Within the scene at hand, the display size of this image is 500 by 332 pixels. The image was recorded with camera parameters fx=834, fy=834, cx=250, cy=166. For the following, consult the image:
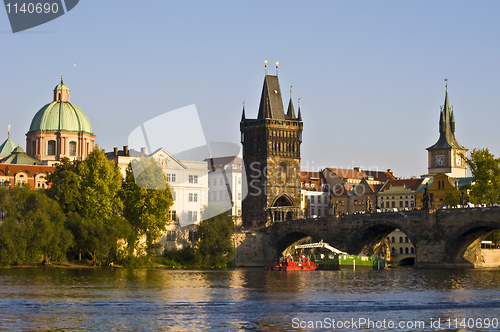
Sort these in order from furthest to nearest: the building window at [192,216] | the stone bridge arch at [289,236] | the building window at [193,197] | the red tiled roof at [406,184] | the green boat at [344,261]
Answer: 1. the red tiled roof at [406,184]
2. the stone bridge arch at [289,236]
3. the building window at [193,197]
4. the building window at [192,216]
5. the green boat at [344,261]

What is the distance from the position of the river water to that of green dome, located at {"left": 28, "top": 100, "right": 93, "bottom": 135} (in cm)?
7549

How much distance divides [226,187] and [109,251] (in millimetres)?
62050

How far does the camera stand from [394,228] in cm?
9706

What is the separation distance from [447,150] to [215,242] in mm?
71612

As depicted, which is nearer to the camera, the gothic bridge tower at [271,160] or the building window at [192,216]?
the building window at [192,216]

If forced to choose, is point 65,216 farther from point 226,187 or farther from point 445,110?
point 445,110

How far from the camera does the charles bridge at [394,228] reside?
85.8 metres

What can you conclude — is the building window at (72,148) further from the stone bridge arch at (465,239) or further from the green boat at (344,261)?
the stone bridge arch at (465,239)

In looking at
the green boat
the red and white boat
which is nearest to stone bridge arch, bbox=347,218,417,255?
the green boat

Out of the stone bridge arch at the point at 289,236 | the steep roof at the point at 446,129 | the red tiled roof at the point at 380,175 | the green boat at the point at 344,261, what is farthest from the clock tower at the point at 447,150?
the green boat at the point at 344,261

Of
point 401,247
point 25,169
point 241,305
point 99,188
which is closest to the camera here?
point 241,305

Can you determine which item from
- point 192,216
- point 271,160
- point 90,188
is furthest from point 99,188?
point 271,160

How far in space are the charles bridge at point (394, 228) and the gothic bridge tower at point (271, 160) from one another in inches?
210

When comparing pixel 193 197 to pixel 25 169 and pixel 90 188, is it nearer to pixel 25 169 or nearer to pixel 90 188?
pixel 90 188
